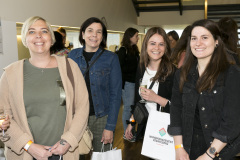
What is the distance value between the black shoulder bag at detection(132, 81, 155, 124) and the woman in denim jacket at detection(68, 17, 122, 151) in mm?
183

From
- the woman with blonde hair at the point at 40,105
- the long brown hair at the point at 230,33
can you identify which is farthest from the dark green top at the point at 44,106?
the long brown hair at the point at 230,33

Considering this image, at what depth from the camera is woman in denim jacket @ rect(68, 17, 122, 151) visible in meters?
2.42

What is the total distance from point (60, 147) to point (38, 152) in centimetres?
15

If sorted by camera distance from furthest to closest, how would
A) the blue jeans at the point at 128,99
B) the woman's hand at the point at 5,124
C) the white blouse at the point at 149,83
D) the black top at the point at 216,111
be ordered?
the blue jeans at the point at 128,99 < the white blouse at the point at 149,83 < the woman's hand at the point at 5,124 < the black top at the point at 216,111

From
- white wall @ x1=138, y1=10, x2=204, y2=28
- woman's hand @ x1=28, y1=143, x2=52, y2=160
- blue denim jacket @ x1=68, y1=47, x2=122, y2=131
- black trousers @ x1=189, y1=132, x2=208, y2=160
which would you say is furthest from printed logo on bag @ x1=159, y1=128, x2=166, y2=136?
white wall @ x1=138, y1=10, x2=204, y2=28

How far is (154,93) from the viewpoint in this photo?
93.7 inches

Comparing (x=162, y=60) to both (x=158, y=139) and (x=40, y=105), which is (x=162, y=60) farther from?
(x=40, y=105)

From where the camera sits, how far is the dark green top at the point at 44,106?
189cm

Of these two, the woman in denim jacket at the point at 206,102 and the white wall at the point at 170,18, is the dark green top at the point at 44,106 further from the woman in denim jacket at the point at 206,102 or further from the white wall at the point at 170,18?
the white wall at the point at 170,18

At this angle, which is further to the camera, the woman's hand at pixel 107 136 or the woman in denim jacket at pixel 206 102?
the woman's hand at pixel 107 136

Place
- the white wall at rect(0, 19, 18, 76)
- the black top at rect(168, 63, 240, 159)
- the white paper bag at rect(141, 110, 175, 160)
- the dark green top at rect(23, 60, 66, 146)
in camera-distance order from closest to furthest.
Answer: the black top at rect(168, 63, 240, 159)
the dark green top at rect(23, 60, 66, 146)
the white paper bag at rect(141, 110, 175, 160)
the white wall at rect(0, 19, 18, 76)

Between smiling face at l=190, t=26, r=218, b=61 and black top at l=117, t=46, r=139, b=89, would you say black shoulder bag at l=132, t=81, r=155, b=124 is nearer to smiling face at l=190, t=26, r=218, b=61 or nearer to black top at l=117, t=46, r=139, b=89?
smiling face at l=190, t=26, r=218, b=61

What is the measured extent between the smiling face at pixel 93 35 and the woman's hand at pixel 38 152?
1057 mm

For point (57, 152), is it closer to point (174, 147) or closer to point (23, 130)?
point (23, 130)
